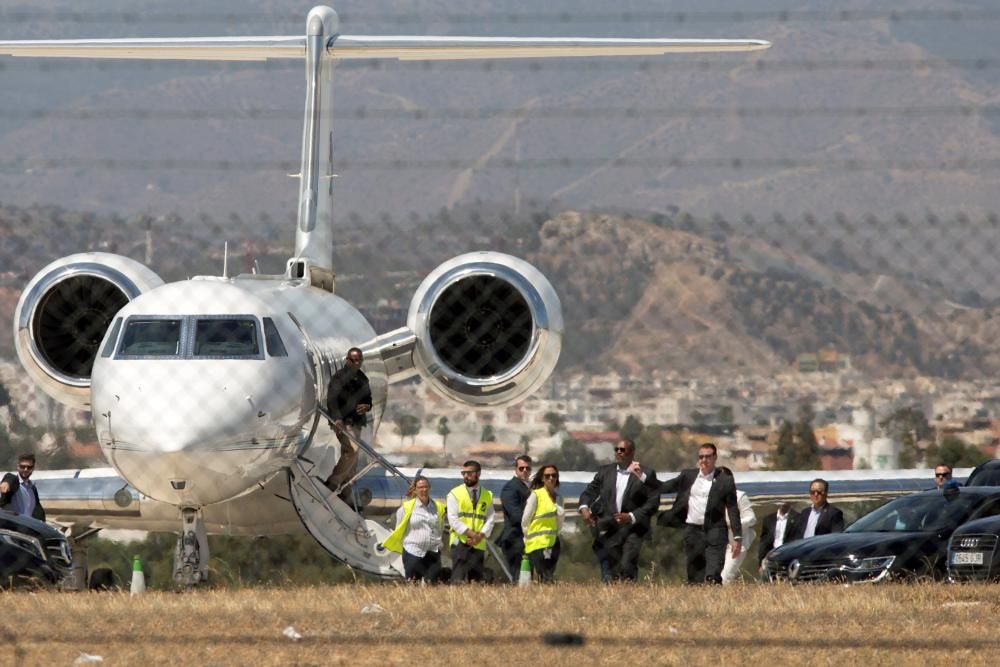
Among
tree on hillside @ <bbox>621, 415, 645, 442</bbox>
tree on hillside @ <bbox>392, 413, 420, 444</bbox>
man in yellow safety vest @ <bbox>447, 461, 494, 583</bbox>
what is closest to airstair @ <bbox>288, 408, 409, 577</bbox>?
man in yellow safety vest @ <bbox>447, 461, 494, 583</bbox>

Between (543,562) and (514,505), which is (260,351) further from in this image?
(543,562)

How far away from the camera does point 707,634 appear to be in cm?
1155

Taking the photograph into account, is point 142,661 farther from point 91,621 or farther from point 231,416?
point 231,416

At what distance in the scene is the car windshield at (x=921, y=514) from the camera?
54.0 ft

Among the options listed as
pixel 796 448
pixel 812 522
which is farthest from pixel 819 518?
pixel 796 448

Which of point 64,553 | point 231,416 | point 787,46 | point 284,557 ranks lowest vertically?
point 284,557

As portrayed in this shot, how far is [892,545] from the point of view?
15734 mm

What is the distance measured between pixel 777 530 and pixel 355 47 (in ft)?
27.1

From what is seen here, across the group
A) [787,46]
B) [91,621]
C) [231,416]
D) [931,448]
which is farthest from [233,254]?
[787,46]

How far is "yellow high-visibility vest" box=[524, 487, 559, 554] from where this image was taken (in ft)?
56.2

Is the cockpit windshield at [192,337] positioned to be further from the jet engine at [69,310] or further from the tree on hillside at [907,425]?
the tree on hillside at [907,425]

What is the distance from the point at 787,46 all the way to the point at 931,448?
12802 centimetres

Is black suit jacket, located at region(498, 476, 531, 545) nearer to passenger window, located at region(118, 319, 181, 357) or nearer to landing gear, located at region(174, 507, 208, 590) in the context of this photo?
landing gear, located at region(174, 507, 208, 590)

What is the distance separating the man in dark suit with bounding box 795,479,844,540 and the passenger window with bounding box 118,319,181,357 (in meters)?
6.69
